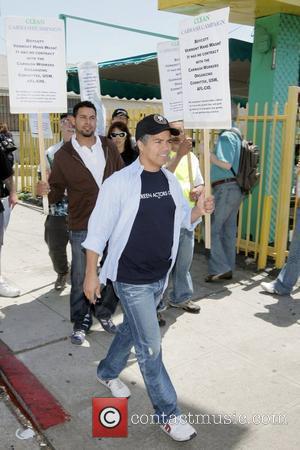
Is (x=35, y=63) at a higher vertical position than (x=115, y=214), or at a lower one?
higher

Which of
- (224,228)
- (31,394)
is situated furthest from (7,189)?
(224,228)

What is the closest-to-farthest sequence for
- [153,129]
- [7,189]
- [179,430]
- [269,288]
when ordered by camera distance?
1. [153,129]
2. [179,430]
3. [7,189]
4. [269,288]

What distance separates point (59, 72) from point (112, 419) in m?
2.86

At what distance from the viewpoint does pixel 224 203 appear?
5.56 m

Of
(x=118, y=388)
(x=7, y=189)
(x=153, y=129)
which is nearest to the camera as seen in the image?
(x=153, y=129)

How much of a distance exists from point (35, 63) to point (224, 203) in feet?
9.04

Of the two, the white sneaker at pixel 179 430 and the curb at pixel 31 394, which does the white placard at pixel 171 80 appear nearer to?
the curb at pixel 31 394

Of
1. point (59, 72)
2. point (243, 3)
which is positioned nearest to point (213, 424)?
point (59, 72)

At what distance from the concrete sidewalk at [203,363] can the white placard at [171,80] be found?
205 cm

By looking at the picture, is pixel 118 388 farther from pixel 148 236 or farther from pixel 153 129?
pixel 153 129

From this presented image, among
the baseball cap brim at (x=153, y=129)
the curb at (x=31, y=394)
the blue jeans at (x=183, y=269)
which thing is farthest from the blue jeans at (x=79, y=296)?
the baseball cap brim at (x=153, y=129)

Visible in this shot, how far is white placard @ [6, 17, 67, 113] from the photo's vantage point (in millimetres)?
3801

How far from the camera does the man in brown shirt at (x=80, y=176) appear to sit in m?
3.97

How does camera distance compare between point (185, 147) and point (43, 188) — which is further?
point (185, 147)
